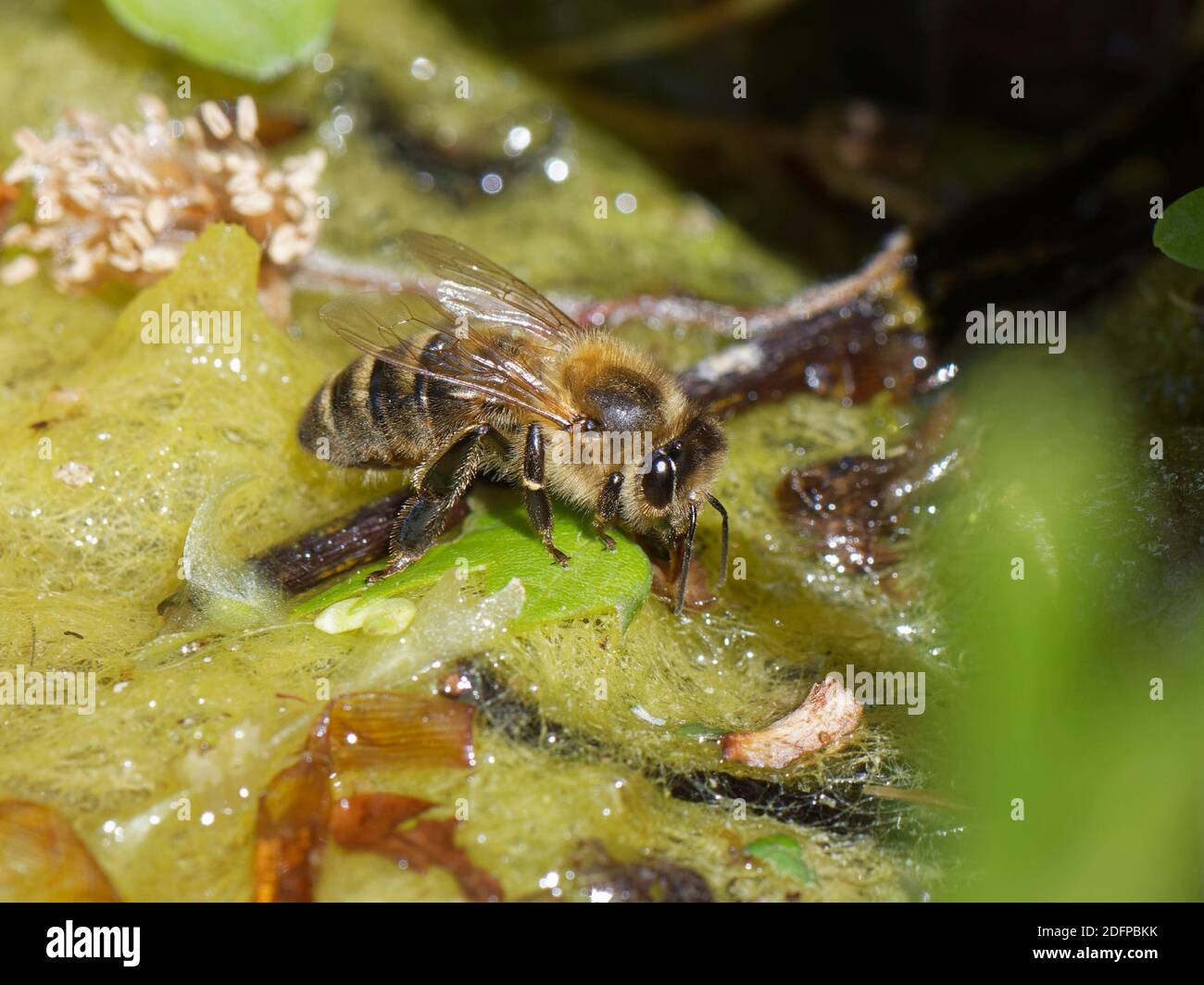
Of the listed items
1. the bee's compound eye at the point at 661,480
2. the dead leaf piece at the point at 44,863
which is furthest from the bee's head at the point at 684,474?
the dead leaf piece at the point at 44,863

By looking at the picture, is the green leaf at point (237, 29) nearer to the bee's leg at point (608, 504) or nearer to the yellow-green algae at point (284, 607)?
the yellow-green algae at point (284, 607)

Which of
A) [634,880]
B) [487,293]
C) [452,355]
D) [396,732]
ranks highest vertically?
[487,293]

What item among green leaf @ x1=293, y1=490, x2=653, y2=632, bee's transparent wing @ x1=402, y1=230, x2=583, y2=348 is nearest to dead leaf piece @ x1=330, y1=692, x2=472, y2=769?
green leaf @ x1=293, y1=490, x2=653, y2=632

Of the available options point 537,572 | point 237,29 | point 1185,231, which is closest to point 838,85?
point 237,29

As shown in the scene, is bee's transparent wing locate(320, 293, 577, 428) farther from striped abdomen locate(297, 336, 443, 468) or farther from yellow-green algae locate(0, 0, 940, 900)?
yellow-green algae locate(0, 0, 940, 900)

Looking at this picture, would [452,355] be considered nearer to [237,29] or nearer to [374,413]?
[374,413]
